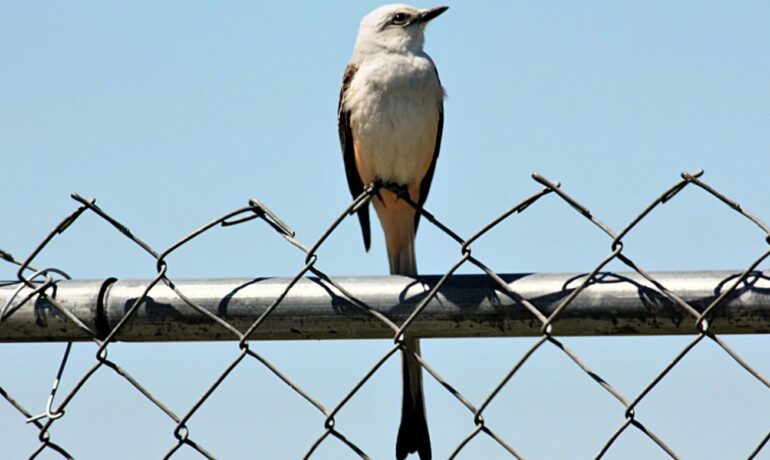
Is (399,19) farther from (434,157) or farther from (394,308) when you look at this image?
(394,308)

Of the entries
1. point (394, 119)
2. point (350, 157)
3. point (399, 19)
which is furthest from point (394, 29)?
point (394, 119)

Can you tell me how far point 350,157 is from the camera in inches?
181

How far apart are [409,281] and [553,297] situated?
292 millimetres

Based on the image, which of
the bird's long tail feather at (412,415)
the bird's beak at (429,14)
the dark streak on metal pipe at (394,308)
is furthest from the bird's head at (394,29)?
the dark streak on metal pipe at (394,308)

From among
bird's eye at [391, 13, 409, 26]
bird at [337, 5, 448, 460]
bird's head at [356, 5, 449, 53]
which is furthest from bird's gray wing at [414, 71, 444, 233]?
bird's eye at [391, 13, 409, 26]

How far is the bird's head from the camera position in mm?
4863

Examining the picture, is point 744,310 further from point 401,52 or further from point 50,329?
point 401,52

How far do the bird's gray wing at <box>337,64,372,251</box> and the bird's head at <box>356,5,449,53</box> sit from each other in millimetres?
242

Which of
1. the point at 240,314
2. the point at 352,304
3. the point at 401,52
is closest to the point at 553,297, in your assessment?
the point at 352,304

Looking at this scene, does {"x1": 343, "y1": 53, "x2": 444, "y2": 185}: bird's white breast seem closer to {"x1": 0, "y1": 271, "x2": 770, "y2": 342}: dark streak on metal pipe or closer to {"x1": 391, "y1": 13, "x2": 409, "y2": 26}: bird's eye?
{"x1": 391, "y1": 13, "x2": 409, "y2": 26}: bird's eye

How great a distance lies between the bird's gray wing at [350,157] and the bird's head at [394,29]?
0.24 m

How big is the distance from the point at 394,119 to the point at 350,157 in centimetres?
42

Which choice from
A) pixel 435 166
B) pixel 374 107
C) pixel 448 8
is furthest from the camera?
pixel 448 8

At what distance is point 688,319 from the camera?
1.97 metres
